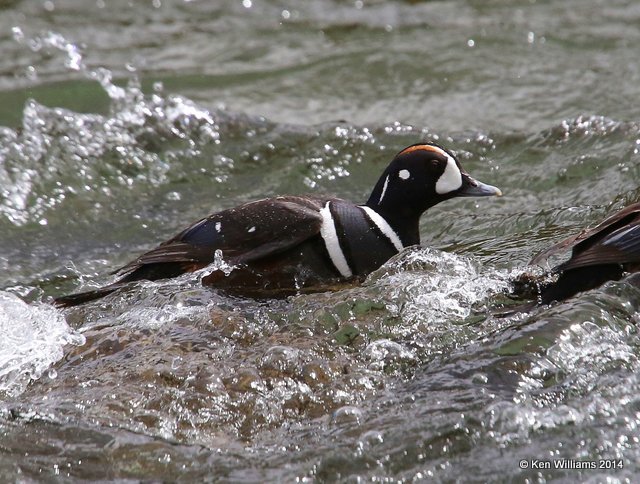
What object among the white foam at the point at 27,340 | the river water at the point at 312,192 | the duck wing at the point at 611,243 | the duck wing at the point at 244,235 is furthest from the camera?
the duck wing at the point at 244,235

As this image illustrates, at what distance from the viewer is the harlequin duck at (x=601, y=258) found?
4.62 metres

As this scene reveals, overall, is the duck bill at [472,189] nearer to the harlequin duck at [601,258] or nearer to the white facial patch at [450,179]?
the white facial patch at [450,179]

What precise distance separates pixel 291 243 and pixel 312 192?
80.0 inches

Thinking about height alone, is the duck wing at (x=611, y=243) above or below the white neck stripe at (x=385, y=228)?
above

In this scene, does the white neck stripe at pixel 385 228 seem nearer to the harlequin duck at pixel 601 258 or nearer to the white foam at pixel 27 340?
the harlequin duck at pixel 601 258

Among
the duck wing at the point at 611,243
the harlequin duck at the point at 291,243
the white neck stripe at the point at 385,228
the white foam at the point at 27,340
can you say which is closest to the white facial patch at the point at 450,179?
the harlequin duck at the point at 291,243

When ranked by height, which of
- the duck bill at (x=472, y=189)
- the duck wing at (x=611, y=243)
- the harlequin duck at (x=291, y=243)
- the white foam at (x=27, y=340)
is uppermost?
the duck wing at (x=611, y=243)

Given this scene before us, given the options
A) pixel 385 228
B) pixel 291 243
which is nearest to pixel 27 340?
pixel 291 243

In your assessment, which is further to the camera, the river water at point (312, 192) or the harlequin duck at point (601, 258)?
the harlequin duck at point (601, 258)

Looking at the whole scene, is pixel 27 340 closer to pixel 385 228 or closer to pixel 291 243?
pixel 291 243

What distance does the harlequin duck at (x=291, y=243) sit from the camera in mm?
5402

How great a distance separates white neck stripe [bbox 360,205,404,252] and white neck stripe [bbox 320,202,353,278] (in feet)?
1.00

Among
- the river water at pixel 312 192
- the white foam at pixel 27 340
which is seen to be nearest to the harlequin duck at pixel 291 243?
the river water at pixel 312 192

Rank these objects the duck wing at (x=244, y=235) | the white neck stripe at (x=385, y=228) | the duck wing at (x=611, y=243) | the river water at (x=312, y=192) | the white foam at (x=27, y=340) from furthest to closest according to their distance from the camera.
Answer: the white neck stripe at (x=385, y=228) → the duck wing at (x=244, y=235) → the duck wing at (x=611, y=243) → the white foam at (x=27, y=340) → the river water at (x=312, y=192)
